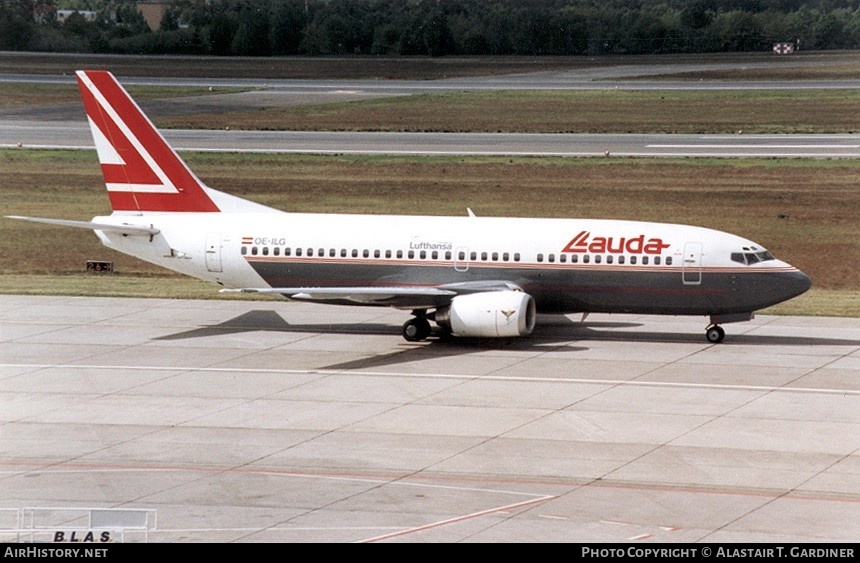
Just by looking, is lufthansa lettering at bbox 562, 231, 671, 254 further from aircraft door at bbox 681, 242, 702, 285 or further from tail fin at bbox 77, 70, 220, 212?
tail fin at bbox 77, 70, 220, 212

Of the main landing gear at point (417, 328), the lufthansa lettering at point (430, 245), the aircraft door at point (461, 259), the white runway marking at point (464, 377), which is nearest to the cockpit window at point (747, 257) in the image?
the white runway marking at point (464, 377)

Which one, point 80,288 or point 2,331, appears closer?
Answer: point 2,331

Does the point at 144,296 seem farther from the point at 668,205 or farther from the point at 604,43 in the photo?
the point at 604,43

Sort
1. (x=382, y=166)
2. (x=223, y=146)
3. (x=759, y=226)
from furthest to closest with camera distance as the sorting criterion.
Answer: (x=223, y=146), (x=382, y=166), (x=759, y=226)

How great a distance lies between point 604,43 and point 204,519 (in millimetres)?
114328

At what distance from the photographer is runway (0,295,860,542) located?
24031 millimetres

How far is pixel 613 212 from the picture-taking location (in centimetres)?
6347

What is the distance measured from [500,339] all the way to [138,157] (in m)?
12.9

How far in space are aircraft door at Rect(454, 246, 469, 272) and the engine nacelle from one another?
1.31 m

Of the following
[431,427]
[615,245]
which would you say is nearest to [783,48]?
[615,245]

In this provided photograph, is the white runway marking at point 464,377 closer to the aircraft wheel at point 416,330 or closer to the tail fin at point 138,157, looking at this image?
the aircraft wheel at point 416,330

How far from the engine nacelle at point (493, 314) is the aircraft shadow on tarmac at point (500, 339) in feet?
2.63

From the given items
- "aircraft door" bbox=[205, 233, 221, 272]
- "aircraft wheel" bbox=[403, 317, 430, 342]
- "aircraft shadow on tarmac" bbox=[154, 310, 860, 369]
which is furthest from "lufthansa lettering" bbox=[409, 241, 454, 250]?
"aircraft door" bbox=[205, 233, 221, 272]
